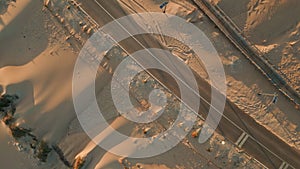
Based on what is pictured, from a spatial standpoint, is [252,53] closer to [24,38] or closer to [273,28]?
[273,28]

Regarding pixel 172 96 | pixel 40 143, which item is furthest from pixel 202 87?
pixel 40 143

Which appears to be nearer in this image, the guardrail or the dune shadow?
the guardrail

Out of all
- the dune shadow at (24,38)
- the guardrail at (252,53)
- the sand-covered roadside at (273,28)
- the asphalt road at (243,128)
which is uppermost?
the sand-covered roadside at (273,28)

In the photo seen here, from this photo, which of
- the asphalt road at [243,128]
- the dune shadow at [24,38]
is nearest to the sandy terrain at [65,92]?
the dune shadow at [24,38]

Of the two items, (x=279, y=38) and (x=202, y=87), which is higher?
(x=279, y=38)

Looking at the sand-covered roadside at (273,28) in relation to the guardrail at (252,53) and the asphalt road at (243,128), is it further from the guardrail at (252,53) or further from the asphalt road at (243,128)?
the asphalt road at (243,128)

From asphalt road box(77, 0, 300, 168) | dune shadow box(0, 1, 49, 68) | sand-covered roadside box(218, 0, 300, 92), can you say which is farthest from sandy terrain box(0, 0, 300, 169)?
sand-covered roadside box(218, 0, 300, 92)

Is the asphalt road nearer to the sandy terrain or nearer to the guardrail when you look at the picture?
the sandy terrain

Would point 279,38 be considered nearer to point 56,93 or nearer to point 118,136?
point 118,136

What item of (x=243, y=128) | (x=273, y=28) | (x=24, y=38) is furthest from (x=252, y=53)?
(x=24, y=38)
